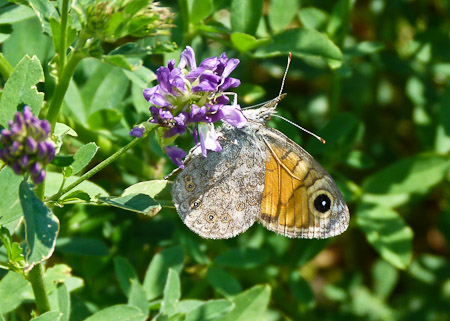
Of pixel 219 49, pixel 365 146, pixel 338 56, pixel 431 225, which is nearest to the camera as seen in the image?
pixel 338 56

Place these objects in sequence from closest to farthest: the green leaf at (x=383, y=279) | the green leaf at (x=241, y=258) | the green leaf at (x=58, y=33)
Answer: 1. the green leaf at (x=58, y=33)
2. the green leaf at (x=241, y=258)
3. the green leaf at (x=383, y=279)

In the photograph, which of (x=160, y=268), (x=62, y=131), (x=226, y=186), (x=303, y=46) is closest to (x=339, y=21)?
(x=303, y=46)

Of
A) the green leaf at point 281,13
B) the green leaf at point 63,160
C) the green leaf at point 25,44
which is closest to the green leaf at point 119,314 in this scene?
the green leaf at point 63,160

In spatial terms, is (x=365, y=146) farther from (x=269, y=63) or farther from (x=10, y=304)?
(x=10, y=304)

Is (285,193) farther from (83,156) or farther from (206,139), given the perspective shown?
(83,156)

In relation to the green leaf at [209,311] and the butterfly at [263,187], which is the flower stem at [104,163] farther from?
the green leaf at [209,311]

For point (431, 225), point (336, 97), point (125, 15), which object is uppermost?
point (125, 15)

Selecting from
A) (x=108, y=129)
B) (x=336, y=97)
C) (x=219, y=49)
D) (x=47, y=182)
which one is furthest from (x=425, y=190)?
(x=47, y=182)
